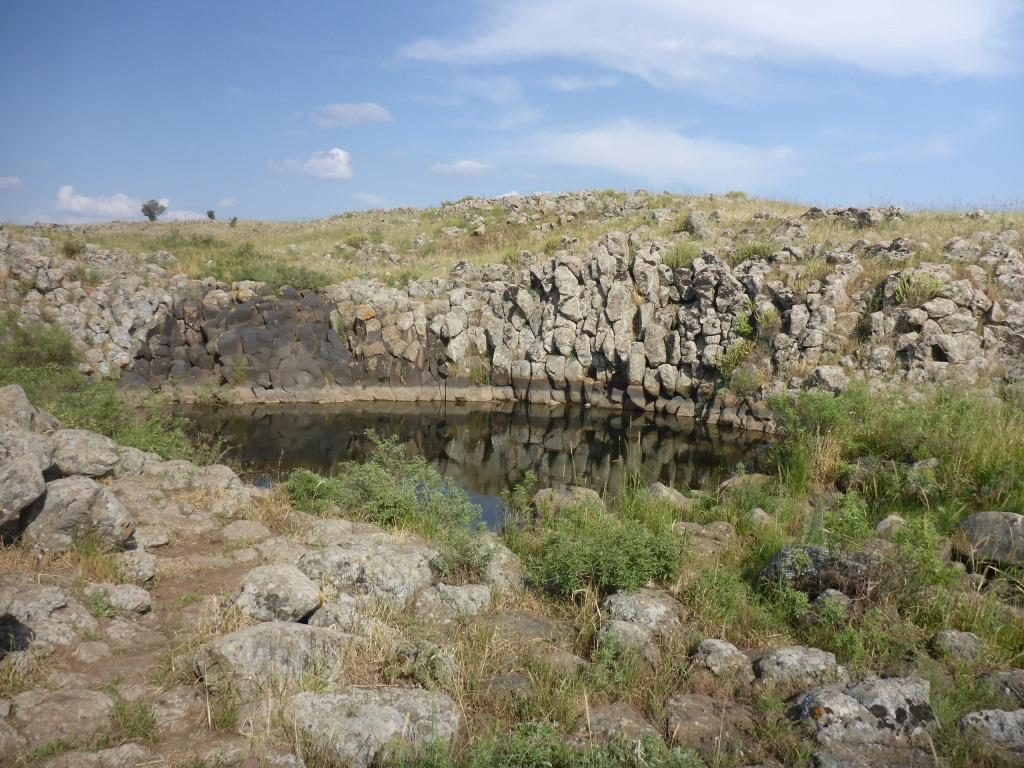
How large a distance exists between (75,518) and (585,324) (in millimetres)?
21773

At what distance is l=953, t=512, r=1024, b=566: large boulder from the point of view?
681 centimetres

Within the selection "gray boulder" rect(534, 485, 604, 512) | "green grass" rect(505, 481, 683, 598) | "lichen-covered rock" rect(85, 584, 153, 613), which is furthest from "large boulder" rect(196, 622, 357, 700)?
"gray boulder" rect(534, 485, 604, 512)

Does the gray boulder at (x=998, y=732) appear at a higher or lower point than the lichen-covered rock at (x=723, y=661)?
higher

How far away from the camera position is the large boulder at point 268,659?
4742 millimetres

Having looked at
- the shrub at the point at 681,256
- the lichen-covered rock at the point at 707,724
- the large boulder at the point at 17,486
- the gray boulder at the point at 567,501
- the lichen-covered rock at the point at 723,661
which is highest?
the shrub at the point at 681,256

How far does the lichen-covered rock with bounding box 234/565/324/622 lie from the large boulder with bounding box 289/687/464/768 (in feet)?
3.56

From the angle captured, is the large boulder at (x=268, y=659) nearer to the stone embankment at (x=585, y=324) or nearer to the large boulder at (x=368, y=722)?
the large boulder at (x=368, y=722)

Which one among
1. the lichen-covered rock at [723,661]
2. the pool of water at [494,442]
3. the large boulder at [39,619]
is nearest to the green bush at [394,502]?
the lichen-covered rock at [723,661]

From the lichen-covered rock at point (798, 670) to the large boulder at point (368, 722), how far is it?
2365 millimetres

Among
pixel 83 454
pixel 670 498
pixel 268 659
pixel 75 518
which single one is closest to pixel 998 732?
pixel 268 659

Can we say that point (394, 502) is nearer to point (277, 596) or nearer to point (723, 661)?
point (277, 596)

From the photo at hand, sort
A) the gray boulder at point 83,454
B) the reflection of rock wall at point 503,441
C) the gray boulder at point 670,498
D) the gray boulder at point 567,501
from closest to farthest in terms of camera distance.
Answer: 1. the gray boulder at point 83,454
2. the gray boulder at point 567,501
3. the gray boulder at point 670,498
4. the reflection of rock wall at point 503,441

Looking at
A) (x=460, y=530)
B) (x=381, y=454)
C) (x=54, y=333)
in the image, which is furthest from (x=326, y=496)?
(x=54, y=333)

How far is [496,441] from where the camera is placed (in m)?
20.9
